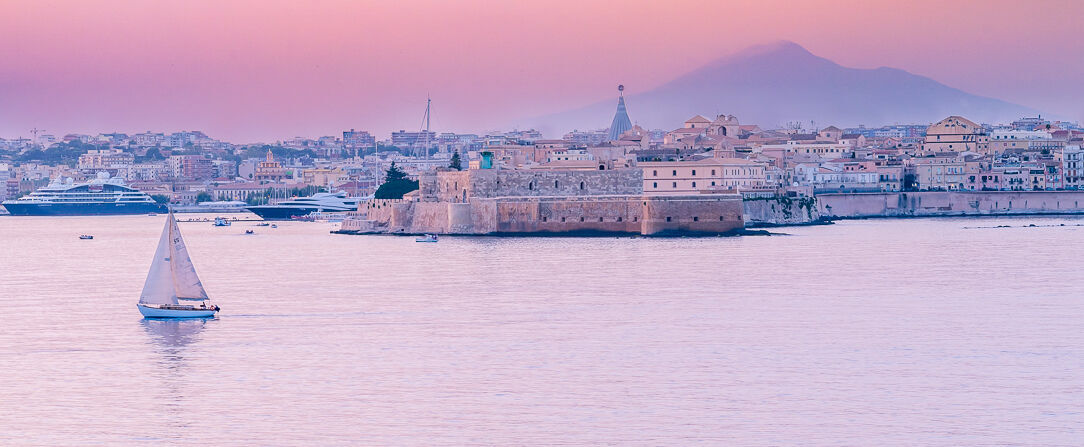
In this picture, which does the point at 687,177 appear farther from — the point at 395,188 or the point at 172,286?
the point at 172,286

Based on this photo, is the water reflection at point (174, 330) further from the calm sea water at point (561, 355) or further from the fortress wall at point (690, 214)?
the fortress wall at point (690, 214)

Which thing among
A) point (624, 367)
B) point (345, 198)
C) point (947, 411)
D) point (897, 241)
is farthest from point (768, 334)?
point (345, 198)

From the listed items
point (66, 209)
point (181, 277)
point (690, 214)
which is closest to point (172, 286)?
point (181, 277)

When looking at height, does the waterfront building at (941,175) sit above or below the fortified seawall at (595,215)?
above

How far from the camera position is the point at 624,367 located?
17.0 meters

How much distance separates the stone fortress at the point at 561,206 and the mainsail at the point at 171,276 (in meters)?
22.0

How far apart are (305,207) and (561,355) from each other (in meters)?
57.7

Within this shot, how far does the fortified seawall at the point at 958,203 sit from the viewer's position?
62.6m

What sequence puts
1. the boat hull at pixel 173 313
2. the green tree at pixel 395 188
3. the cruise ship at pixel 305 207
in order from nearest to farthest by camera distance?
the boat hull at pixel 173 313 → the green tree at pixel 395 188 → the cruise ship at pixel 305 207

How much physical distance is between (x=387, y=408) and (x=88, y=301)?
11481 millimetres

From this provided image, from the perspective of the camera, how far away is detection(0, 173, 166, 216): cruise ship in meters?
91.3

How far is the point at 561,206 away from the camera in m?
43.9

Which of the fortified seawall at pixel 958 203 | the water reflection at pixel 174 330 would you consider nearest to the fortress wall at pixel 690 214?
the fortified seawall at pixel 958 203

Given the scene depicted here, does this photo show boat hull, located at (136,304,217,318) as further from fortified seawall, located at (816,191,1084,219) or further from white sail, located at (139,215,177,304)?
fortified seawall, located at (816,191,1084,219)
